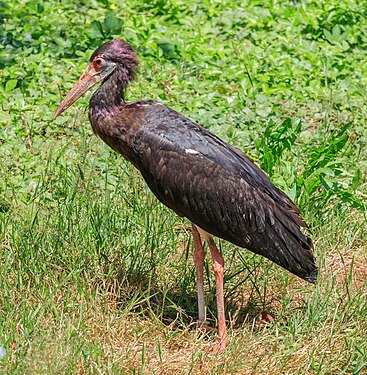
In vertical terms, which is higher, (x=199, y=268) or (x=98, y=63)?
(x=98, y=63)

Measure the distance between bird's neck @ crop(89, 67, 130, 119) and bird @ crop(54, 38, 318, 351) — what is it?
0.10m

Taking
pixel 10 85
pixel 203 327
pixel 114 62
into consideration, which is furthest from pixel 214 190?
pixel 10 85

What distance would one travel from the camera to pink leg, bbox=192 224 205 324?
5527 millimetres

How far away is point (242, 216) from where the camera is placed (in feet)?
17.6

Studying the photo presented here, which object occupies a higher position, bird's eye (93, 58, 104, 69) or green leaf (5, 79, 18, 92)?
bird's eye (93, 58, 104, 69)

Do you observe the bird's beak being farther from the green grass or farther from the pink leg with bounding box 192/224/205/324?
the pink leg with bounding box 192/224/205/324

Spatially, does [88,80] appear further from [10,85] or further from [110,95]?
[10,85]

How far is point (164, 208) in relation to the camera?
6.12 metres

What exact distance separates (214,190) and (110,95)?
0.87m

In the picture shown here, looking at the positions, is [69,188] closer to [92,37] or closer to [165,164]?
[165,164]

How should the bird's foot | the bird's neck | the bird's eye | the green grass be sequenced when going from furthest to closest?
1. the bird's eye
2. the bird's neck
3. the bird's foot
4. the green grass

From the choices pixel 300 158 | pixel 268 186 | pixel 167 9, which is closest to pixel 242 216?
pixel 268 186

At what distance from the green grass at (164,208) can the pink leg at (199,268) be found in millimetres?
112

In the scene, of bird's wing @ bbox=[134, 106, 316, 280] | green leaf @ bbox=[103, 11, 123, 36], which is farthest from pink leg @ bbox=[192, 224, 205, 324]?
green leaf @ bbox=[103, 11, 123, 36]
